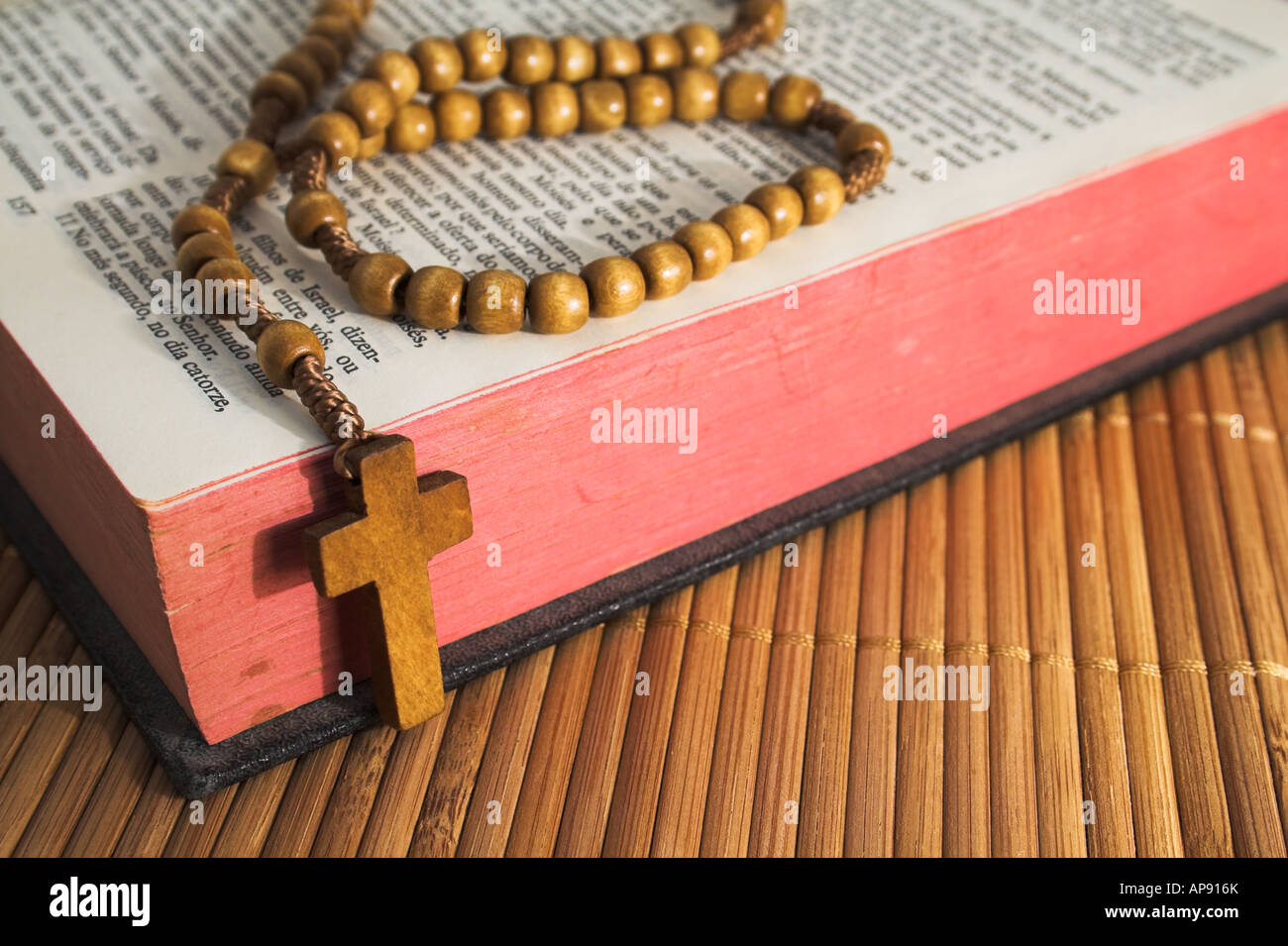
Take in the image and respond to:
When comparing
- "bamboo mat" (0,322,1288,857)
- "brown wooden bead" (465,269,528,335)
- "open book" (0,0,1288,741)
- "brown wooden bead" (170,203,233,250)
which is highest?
"brown wooden bead" (170,203,233,250)

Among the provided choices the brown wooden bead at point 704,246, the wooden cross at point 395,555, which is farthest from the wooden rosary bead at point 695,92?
the wooden cross at point 395,555

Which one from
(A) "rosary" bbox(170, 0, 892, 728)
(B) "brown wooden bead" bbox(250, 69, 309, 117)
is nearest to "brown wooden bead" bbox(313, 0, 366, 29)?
(A) "rosary" bbox(170, 0, 892, 728)

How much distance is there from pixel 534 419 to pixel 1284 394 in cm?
67

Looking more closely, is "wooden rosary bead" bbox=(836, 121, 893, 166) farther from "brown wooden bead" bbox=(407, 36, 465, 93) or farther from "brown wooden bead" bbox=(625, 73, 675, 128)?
"brown wooden bead" bbox=(407, 36, 465, 93)

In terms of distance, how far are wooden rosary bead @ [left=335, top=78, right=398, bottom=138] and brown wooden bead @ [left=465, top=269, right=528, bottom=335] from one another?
225 millimetres

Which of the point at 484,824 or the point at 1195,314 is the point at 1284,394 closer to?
the point at 1195,314

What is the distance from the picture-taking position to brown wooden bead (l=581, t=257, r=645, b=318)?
770 mm

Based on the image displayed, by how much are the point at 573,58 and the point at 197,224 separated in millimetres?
332

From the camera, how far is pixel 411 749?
0.78 meters

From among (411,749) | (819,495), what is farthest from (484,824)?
(819,495)

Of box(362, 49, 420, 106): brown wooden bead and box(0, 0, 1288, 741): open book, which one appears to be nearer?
box(0, 0, 1288, 741): open book

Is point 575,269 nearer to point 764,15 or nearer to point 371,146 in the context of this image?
point 371,146

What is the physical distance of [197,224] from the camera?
81cm

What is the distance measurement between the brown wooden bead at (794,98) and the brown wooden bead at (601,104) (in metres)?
0.12
